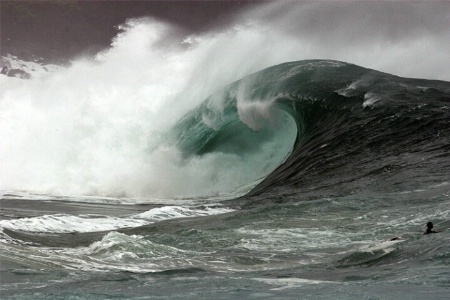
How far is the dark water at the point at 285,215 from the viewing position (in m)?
7.09

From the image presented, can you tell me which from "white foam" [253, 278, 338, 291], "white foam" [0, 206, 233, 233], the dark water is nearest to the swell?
the dark water

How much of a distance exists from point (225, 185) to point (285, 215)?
959 cm

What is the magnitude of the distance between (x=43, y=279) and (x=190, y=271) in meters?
1.53

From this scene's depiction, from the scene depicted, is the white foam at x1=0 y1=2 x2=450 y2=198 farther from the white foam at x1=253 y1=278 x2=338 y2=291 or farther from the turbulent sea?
the white foam at x1=253 y1=278 x2=338 y2=291

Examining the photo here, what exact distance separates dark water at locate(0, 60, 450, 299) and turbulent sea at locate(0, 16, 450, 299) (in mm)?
44

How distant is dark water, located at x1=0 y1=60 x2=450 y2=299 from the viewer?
709 cm

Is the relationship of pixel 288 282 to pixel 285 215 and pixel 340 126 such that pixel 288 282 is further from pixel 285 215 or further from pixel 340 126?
pixel 340 126

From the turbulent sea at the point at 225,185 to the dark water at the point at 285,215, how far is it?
44 mm

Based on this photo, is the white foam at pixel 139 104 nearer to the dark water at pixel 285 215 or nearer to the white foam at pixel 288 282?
the dark water at pixel 285 215

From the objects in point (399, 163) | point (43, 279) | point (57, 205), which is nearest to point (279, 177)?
point (399, 163)

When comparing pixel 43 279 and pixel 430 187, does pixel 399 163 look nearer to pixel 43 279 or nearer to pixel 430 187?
pixel 430 187

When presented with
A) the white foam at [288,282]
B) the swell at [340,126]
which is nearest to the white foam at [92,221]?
the swell at [340,126]

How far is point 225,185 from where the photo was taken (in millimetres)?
21703

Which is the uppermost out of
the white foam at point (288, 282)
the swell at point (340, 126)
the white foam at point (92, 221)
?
the swell at point (340, 126)
